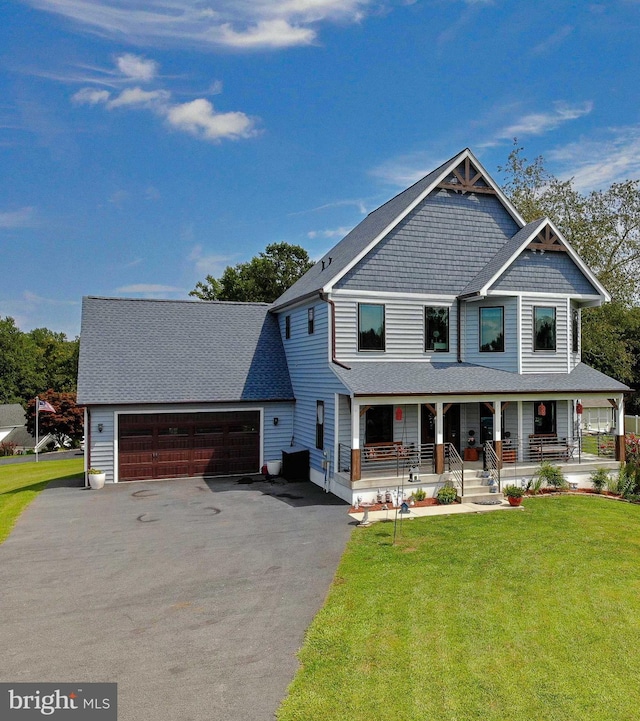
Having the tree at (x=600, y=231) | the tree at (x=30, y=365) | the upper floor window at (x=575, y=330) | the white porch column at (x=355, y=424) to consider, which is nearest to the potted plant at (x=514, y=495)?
the white porch column at (x=355, y=424)

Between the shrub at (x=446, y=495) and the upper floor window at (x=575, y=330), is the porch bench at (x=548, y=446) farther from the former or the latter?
the shrub at (x=446, y=495)

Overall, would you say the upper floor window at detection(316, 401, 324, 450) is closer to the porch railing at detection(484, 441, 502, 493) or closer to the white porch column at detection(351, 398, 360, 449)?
the white porch column at detection(351, 398, 360, 449)

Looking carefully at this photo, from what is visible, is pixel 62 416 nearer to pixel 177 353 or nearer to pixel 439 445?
pixel 177 353

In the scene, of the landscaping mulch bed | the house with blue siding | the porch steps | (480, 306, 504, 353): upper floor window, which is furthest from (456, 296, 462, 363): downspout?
the landscaping mulch bed

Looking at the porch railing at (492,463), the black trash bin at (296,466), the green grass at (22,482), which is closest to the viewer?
the green grass at (22,482)

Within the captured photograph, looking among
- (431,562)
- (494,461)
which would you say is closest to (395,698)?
(431,562)

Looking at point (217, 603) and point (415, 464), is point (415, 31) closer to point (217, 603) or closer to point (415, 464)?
point (415, 464)

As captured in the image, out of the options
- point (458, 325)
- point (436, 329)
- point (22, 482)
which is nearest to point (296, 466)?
point (436, 329)
